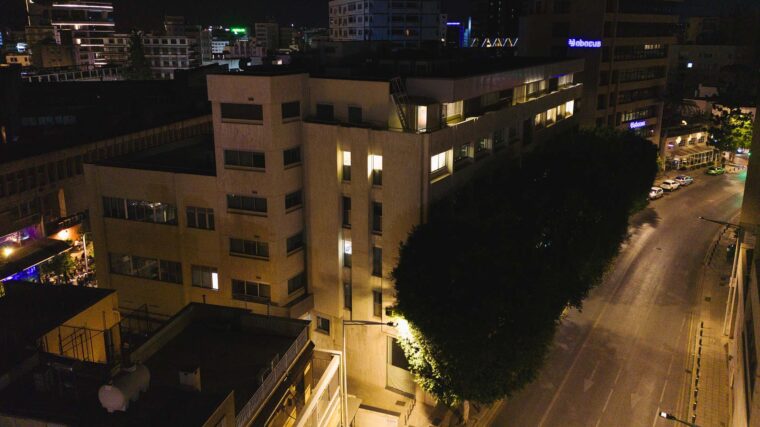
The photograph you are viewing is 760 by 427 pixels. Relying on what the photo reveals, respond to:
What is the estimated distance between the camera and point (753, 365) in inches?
1096

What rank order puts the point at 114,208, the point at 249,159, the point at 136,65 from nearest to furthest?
the point at 249,159 → the point at 114,208 → the point at 136,65

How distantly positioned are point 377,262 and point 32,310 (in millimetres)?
21310

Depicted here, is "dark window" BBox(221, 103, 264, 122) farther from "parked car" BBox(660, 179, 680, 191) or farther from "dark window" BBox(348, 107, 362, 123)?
"parked car" BBox(660, 179, 680, 191)

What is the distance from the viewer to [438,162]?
40.7 metres

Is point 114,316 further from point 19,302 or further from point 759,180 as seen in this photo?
point 759,180

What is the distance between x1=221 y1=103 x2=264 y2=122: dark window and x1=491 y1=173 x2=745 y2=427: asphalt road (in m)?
23.6

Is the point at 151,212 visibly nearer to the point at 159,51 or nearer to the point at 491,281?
the point at 491,281

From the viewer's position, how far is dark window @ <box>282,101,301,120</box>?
39.5 metres

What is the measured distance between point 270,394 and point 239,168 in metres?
19.9

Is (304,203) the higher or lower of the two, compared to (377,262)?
higher

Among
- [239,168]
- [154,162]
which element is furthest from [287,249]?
[154,162]

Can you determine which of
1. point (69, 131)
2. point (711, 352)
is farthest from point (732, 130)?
point (69, 131)

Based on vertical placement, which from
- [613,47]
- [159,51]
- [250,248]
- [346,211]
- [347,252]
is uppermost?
[159,51]

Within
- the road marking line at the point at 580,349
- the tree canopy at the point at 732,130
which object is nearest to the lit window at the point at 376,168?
the road marking line at the point at 580,349
